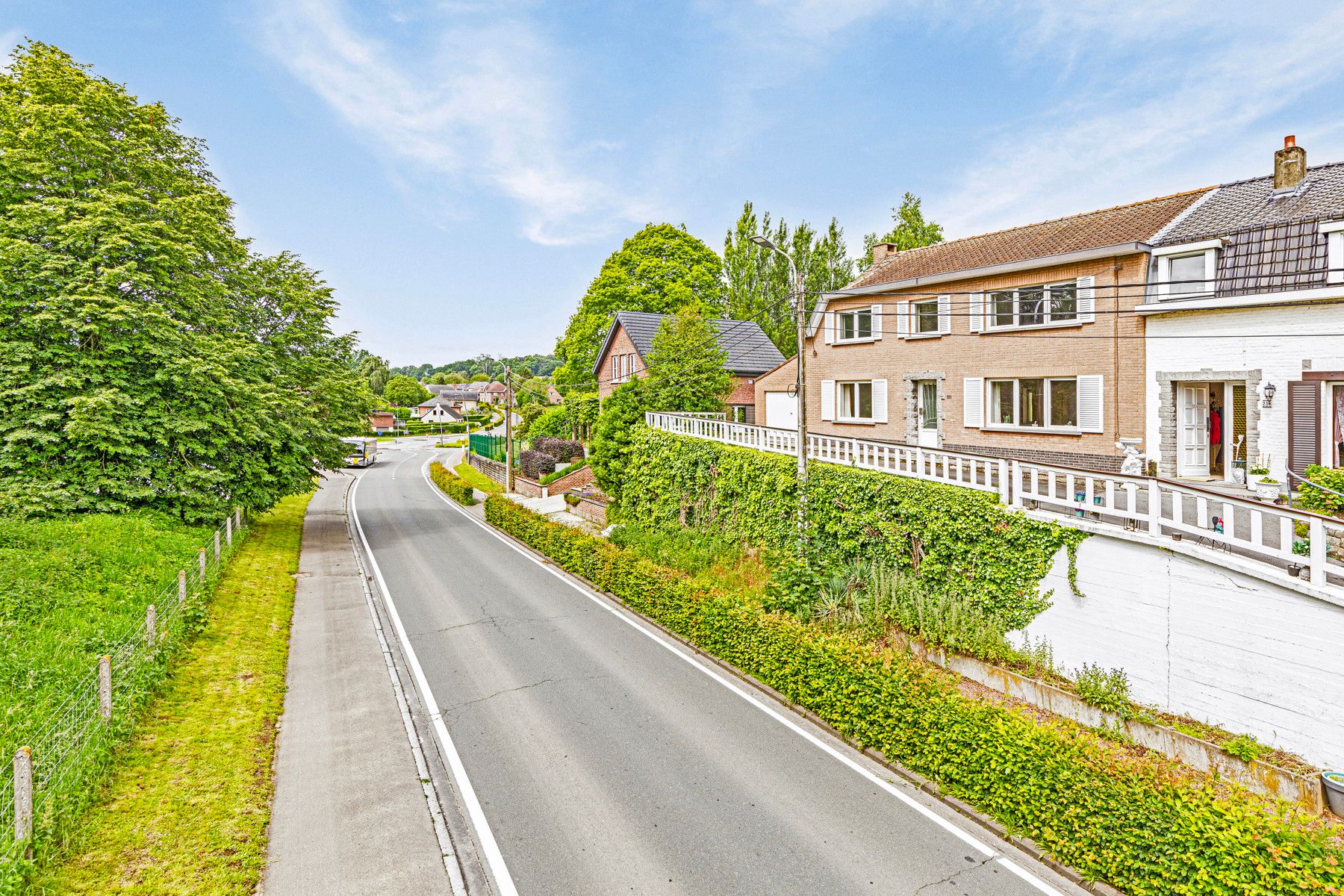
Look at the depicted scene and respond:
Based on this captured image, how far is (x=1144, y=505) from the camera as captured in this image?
35.1 feet

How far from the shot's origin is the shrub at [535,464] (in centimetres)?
3862

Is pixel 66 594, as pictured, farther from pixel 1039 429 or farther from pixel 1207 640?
pixel 1039 429

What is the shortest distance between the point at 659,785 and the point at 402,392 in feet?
395

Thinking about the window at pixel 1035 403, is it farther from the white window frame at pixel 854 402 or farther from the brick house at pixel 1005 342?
the white window frame at pixel 854 402

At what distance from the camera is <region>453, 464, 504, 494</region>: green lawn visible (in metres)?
40.9

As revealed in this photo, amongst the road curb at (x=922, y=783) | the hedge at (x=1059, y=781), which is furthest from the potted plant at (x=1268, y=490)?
the road curb at (x=922, y=783)

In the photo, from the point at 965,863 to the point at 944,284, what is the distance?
58.9 feet

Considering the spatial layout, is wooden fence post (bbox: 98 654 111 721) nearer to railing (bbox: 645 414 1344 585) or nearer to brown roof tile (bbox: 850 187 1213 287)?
railing (bbox: 645 414 1344 585)

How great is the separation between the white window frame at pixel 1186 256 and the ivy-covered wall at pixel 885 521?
8.09 metres

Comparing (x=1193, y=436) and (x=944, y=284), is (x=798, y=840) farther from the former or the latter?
(x=944, y=284)

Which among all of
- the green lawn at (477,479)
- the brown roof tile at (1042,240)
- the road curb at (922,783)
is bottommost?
the road curb at (922,783)

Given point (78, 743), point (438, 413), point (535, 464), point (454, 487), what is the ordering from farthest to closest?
point (438, 413) → point (535, 464) → point (454, 487) → point (78, 743)

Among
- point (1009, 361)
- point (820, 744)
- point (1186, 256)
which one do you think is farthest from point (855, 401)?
point (820, 744)

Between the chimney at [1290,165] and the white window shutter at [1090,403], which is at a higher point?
the chimney at [1290,165]
